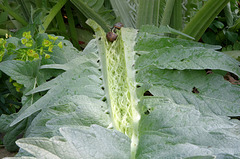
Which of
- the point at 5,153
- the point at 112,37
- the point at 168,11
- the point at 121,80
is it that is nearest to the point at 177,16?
the point at 168,11

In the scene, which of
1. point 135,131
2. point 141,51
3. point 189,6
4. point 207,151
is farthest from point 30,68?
point 189,6

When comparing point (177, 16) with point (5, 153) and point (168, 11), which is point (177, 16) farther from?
point (5, 153)

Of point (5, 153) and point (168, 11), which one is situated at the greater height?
point (168, 11)

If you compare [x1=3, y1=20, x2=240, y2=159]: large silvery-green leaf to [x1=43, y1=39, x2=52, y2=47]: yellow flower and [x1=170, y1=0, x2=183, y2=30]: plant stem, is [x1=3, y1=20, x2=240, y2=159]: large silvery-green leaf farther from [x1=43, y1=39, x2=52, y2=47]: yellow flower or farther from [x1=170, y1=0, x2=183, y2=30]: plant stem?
[x1=170, y1=0, x2=183, y2=30]: plant stem

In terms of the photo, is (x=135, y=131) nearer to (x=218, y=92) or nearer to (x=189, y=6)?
(x=218, y=92)

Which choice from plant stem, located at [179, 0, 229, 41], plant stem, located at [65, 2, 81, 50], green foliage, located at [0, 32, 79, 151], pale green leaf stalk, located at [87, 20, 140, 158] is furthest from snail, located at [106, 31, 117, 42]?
plant stem, located at [65, 2, 81, 50]

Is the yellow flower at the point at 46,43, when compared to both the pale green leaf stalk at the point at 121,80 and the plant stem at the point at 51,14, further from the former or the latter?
the plant stem at the point at 51,14

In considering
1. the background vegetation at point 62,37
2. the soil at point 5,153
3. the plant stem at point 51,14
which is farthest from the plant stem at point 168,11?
the soil at point 5,153
